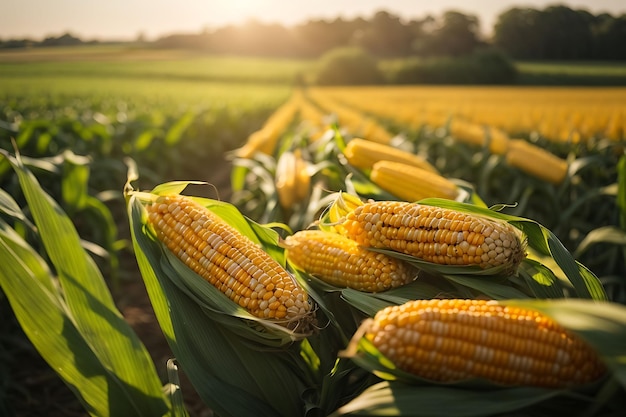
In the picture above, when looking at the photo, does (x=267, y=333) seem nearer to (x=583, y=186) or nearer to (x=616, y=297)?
(x=616, y=297)

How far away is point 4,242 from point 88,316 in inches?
15.9

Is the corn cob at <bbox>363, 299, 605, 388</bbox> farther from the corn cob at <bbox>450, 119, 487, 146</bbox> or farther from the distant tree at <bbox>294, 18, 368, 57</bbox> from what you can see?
the distant tree at <bbox>294, 18, 368, 57</bbox>

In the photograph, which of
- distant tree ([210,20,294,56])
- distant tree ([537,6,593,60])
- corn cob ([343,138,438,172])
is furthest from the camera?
distant tree ([210,20,294,56])

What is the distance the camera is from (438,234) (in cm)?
179

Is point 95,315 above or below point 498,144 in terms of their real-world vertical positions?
above

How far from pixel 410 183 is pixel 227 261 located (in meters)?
1.49

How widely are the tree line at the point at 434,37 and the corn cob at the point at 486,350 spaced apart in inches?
310

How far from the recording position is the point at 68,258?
2020mm

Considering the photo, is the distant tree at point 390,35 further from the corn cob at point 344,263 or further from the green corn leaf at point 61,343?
the green corn leaf at point 61,343

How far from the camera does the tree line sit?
31.0 feet

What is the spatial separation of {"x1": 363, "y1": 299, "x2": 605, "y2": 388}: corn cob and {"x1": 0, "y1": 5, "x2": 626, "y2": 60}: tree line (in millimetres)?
7871

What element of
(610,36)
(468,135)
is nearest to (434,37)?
(610,36)

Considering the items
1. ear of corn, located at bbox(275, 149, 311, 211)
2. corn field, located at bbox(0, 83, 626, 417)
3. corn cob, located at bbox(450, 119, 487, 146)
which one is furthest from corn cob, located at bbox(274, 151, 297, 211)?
corn cob, located at bbox(450, 119, 487, 146)

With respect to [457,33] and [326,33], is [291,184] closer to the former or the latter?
[457,33]
